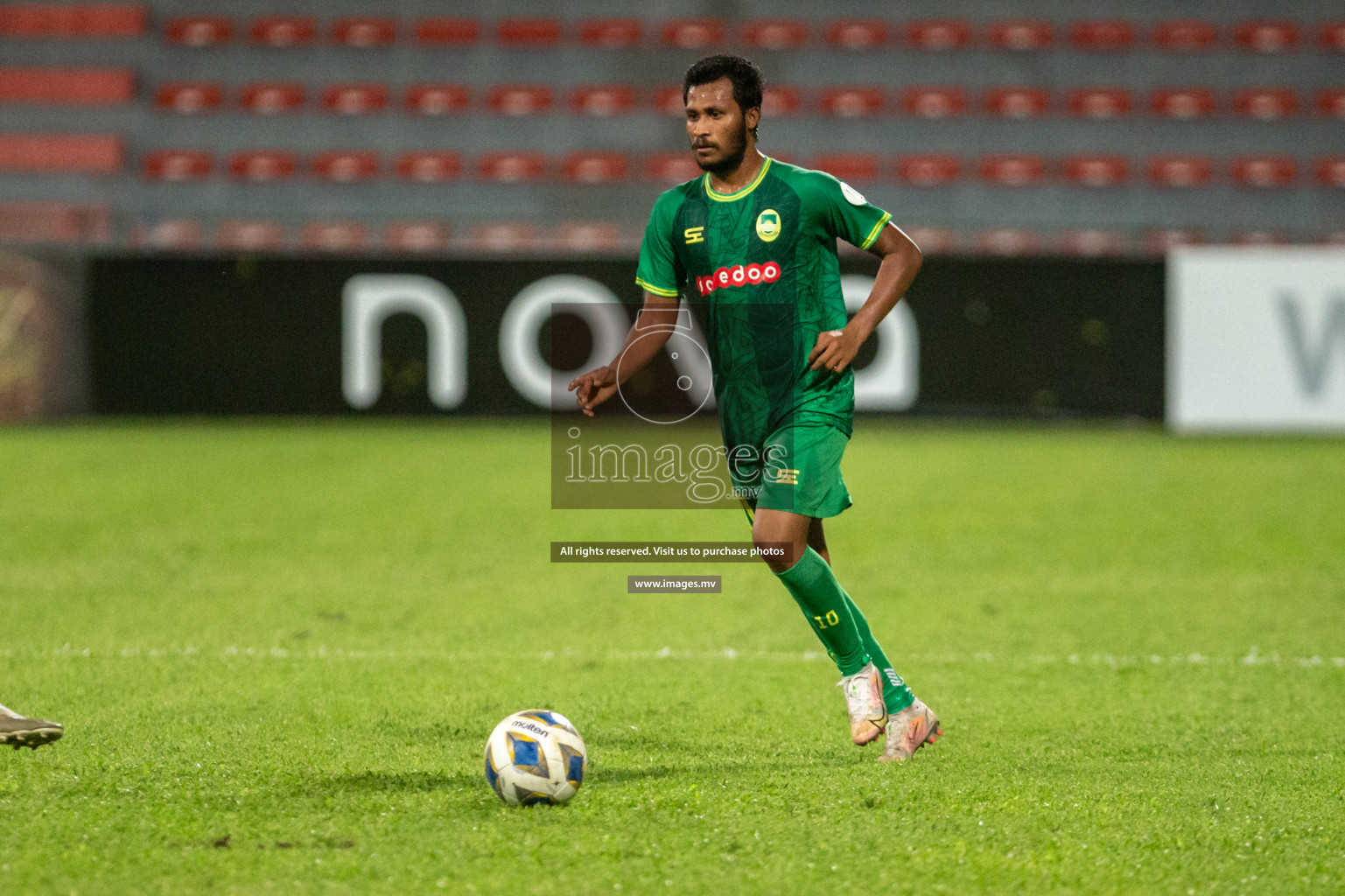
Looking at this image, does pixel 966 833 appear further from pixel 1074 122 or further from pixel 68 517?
pixel 1074 122

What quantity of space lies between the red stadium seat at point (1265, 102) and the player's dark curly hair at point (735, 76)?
59.1ft

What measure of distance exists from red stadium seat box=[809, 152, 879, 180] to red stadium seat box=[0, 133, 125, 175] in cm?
981

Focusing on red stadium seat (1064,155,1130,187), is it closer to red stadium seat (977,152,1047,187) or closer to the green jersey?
red stadium seat (977,152,1047,187)

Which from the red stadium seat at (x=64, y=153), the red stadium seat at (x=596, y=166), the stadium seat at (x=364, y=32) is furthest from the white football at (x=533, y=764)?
the stadium seat at (x=364, y=32)

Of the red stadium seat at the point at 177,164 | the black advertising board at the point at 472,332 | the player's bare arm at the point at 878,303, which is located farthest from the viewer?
the red stadium seat at the point at 177,164

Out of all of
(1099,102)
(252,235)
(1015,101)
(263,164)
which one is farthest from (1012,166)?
(263,164)

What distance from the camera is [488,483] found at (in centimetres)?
1105

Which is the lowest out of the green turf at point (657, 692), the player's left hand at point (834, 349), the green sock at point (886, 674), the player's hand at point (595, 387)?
the green turf at point (657, 692)

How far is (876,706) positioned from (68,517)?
6980mm

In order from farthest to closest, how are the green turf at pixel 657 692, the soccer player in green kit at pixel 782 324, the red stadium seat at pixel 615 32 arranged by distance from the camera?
1. the red stadium seat at pixel 615 32
2. the soccer player in green kit at pixel 782 324
3. the green turf at pixel 657 692

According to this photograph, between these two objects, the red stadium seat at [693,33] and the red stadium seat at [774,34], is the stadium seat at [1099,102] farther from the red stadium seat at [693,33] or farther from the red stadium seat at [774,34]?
the red stadium seat at [693,33]

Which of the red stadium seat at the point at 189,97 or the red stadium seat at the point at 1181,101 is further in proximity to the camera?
the red stadium seat at the point at 189,97

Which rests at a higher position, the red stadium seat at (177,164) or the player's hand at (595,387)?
the red stadium seat at (177,164)

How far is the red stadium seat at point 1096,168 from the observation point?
19516mm
